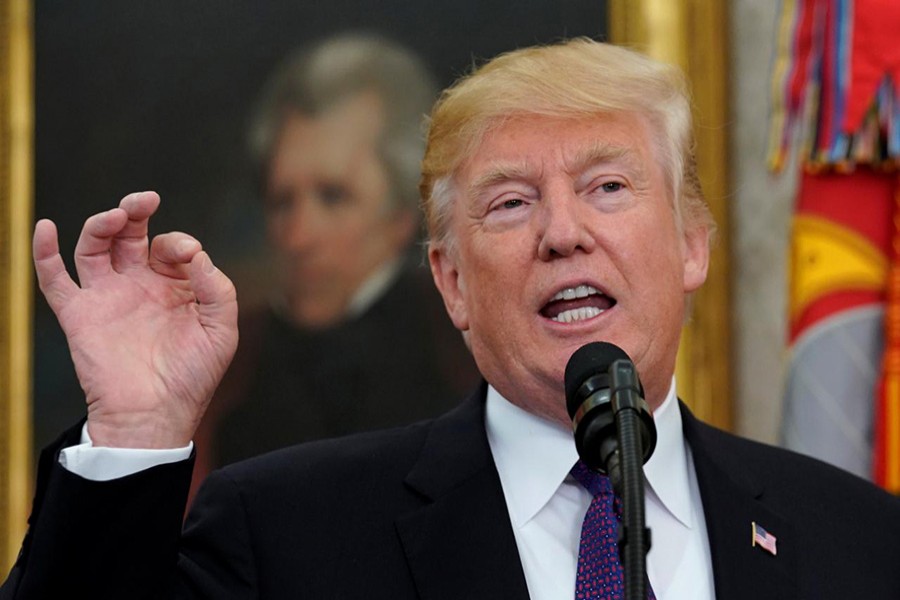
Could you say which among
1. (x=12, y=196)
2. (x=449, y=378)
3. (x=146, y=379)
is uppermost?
(x=146, y=379)

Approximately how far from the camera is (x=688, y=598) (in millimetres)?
2348

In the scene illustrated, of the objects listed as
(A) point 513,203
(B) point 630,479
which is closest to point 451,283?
(A) point 513,203

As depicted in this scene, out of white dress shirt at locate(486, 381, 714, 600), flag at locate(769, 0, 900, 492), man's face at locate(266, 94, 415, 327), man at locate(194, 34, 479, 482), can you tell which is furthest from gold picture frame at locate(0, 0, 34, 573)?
flag at locate(769, 0, 900, 492)

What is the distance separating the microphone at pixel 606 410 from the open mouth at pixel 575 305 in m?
0.57

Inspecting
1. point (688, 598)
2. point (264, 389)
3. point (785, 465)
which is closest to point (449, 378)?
point (264, 389)

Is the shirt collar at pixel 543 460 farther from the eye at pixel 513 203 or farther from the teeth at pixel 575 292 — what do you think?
the eye at pixel 513 203

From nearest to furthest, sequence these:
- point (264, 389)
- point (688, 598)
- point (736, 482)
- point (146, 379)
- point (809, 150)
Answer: point (146, 379) < point (688, 598) < point (736, 482) < point (809, 150) < point (264, 389)

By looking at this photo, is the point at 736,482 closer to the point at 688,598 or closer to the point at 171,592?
the point at 688,598

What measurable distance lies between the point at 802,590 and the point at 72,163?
2648 mm

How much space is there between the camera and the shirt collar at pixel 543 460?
2405 millimetres

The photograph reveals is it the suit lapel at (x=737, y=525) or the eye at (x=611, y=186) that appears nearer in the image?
the suit lapel at (x=737, y=525)

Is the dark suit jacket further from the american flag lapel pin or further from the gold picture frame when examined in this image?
the gold picture frame

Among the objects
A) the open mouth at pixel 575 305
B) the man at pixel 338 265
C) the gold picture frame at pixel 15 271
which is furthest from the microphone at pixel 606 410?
the gold picture frame at pixel 15 271

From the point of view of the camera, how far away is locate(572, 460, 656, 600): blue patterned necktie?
2.24 meters
